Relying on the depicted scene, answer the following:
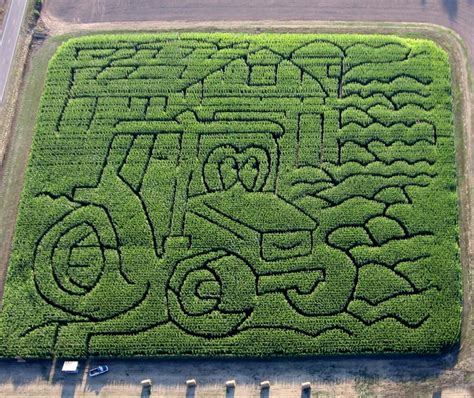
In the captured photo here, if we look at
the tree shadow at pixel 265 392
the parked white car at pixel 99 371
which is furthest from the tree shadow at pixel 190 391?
the parked white car at pixel 99 371

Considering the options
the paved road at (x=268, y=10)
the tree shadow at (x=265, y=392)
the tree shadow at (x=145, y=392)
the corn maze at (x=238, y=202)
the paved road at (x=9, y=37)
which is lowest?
the tree shadow at (x=145, y=392)

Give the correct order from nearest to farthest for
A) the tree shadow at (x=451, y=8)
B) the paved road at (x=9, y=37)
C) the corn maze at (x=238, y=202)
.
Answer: the corn maze at (x=238, y=202) → the paved road at (x=9, y=37) → the tree shadow at (x=451, y=8)

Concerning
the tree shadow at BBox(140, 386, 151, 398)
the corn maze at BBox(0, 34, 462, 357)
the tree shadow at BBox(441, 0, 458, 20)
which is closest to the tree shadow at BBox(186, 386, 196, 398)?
the corn maze at BBox(0, 34, 462, 357)

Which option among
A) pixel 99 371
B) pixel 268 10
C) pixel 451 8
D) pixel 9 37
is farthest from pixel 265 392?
pixel 9 37

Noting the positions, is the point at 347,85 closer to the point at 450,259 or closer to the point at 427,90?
the point at 427,90

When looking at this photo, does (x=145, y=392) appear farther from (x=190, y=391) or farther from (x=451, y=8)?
(x=451, y=8)

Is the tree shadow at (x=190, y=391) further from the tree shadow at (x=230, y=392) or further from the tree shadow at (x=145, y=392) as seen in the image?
the tree shadow at (x=145, y=392)
